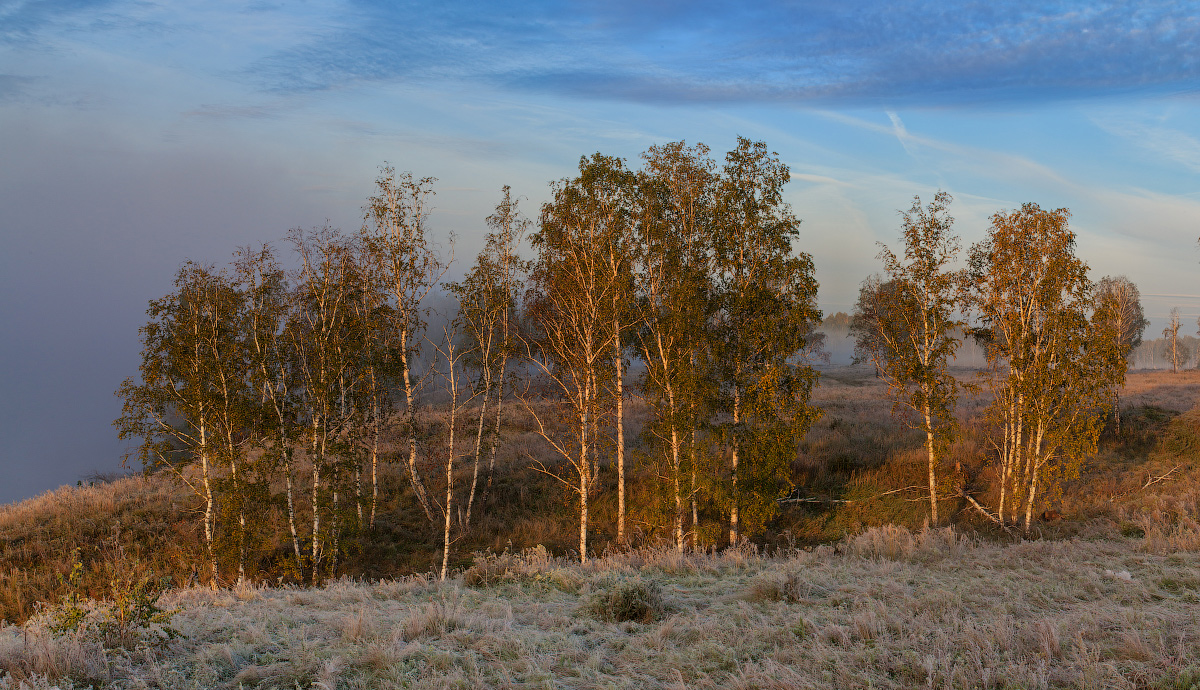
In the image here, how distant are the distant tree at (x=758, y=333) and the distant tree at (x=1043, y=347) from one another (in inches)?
218

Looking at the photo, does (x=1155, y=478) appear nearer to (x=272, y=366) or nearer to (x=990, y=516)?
(x=990, y=516)

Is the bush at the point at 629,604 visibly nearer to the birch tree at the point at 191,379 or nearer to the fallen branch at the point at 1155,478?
the birch tree at the point at 191,379

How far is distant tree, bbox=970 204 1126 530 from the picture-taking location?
1664 centimetres

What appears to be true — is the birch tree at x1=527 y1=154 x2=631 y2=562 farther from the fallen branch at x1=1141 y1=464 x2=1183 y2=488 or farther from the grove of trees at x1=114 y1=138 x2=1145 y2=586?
the fallen branch at x1=1141 y1=464 x2=1183 y2=488

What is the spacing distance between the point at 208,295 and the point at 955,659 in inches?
771

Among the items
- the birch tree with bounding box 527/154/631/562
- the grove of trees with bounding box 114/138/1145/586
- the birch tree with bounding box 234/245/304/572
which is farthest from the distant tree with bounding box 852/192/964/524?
the birch tree with bounding box 234/245/304/572

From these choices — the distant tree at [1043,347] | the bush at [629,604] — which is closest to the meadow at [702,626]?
the bush at [629,604]

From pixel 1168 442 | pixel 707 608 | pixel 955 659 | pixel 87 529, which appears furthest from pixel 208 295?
pixel 1168 442

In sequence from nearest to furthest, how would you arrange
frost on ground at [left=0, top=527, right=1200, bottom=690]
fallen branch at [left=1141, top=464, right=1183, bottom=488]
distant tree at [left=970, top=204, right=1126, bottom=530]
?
frost on ground at [left=0, top=527, right=1200, bottom=690] < distant tree at [left=970, top=204, right=1126, bottom=530] < fallen branch at [left=1141, top=464, right=1183, bottom=488]

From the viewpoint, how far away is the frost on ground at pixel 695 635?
5305 millimetres

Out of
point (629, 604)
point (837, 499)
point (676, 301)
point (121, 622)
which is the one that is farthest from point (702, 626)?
point (837, 499)

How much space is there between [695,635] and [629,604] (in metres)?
1.26

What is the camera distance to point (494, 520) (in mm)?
22719

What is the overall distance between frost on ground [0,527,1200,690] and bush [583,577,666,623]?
0.9 inches
